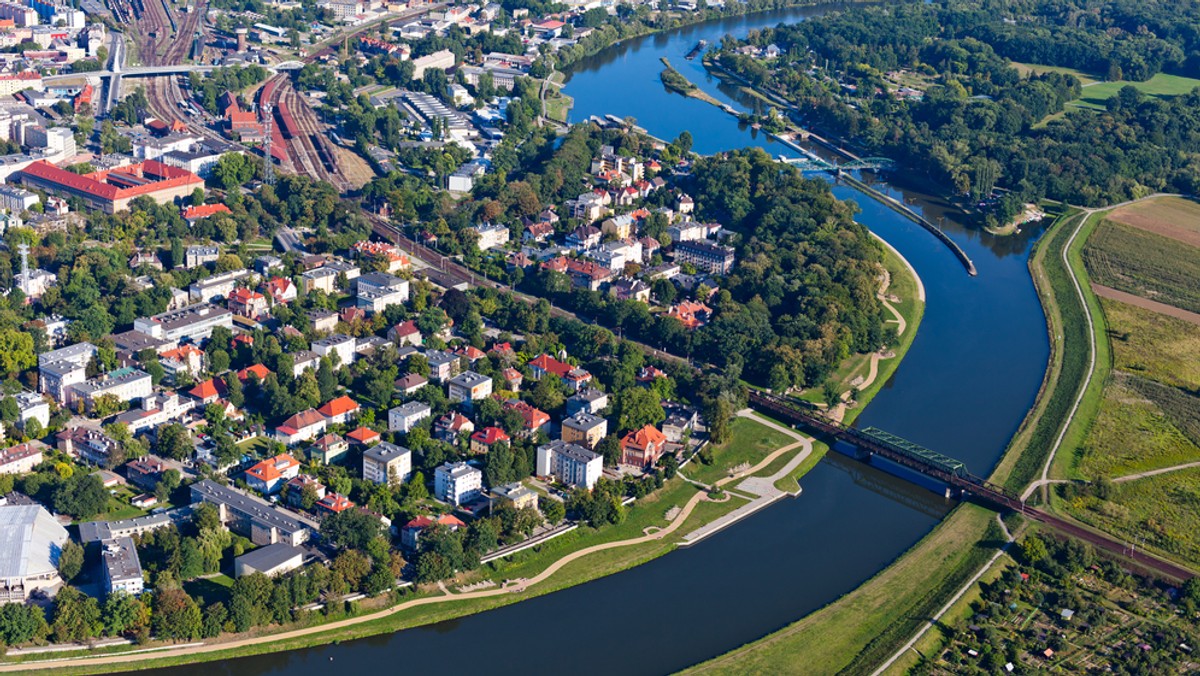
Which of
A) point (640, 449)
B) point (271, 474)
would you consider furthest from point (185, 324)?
point (640, 449)

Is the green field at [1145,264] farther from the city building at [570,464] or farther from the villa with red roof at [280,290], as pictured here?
the villa with red roof at [280,290]

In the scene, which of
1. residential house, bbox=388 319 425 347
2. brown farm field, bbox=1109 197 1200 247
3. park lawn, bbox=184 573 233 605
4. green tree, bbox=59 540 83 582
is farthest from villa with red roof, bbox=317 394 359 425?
brown farm field, bbox=1109 197 1200 247

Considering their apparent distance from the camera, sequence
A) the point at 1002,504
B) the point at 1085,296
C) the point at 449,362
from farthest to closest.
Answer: the point at 1085,296 → the point at 449,362 → the point at 1002,504

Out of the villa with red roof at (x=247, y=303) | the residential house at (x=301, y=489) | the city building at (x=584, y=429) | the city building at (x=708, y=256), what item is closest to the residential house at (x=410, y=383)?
the city building at (x=584, y=429)

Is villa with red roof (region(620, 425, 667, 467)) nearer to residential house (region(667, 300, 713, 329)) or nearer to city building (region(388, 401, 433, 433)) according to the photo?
city building (region(388, 401, 433, 433))

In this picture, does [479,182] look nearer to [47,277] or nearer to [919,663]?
[47,277]

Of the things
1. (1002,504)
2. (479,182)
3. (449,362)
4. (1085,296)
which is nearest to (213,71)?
(479,182)
